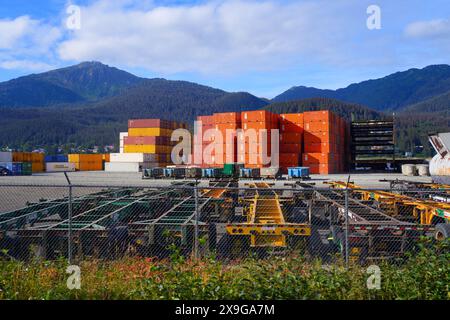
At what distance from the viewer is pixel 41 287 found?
16.8 feet

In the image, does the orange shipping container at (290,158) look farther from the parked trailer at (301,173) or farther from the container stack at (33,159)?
the container stack at (33,159)

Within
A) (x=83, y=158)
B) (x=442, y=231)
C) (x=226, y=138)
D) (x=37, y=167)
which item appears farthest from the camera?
(x=83, y=158)

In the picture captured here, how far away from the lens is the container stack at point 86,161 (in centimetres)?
6919

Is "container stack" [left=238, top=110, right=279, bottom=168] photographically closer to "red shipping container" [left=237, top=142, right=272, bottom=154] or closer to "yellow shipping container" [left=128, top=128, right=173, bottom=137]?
"red shipping container" [left=237, top=142, right=272, bottom=154]

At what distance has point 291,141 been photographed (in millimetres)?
45312

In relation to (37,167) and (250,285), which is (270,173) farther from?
(37,167)

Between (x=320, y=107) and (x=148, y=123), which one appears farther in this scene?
(x=320, y=107)

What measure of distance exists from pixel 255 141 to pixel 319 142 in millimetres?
8046

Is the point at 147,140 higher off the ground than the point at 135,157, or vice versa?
the point at 147,140

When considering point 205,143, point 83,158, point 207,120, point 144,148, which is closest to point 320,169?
point 205,143

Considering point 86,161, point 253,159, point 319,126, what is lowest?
point 86,161

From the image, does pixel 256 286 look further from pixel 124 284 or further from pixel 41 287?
pixel 41 287

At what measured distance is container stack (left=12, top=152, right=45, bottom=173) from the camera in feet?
185
